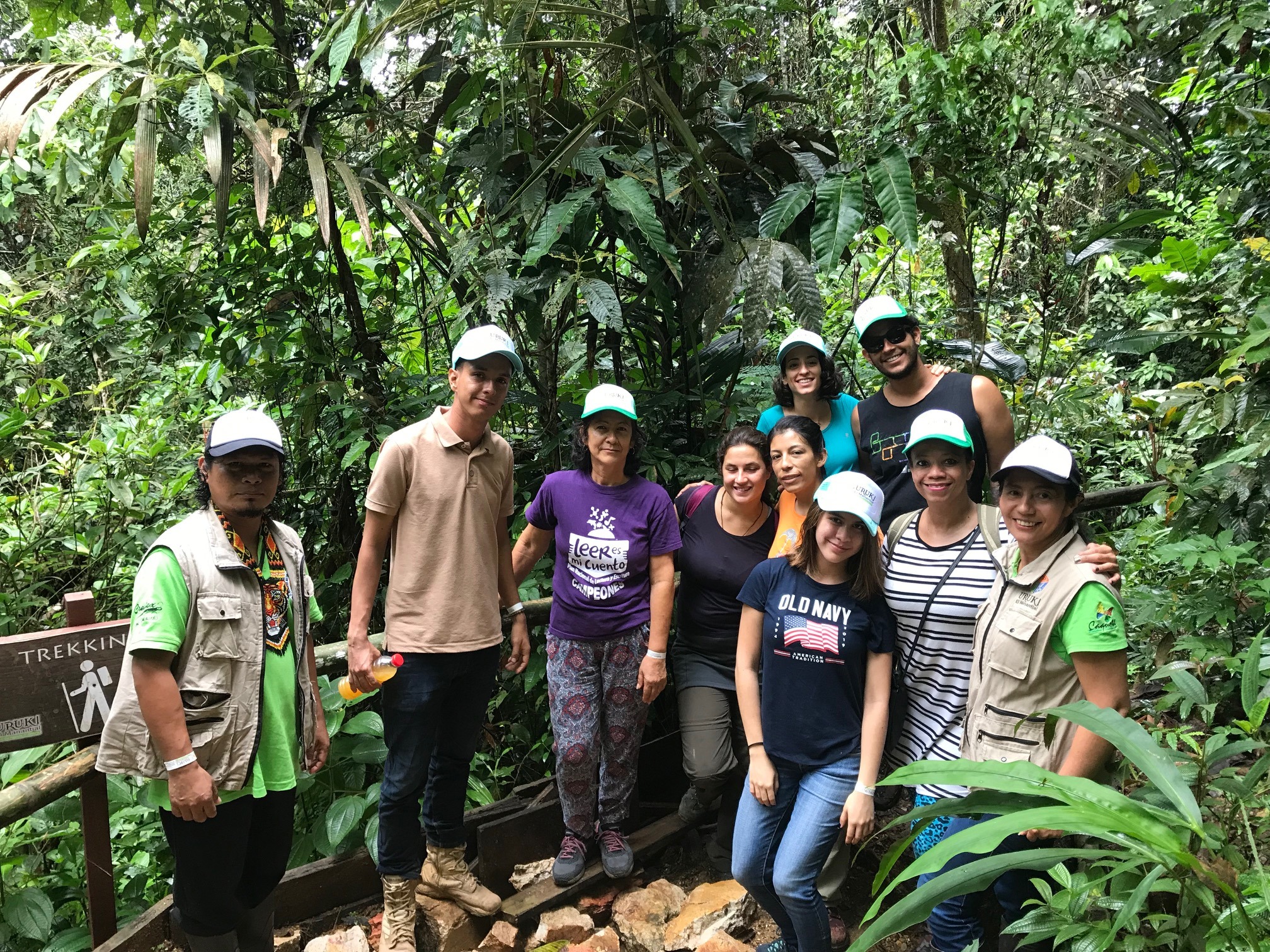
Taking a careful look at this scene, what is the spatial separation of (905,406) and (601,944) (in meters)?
1.93

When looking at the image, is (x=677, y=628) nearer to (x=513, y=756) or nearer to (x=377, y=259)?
(x=513, y=756)

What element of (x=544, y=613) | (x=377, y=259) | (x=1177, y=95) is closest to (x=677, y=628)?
(x=544, y=613)

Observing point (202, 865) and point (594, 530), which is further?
point (594, 530)

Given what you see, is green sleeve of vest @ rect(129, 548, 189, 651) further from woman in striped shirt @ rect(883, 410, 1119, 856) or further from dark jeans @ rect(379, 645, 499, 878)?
woman in striped shirt @ rect(883, 410, 1119, 856)

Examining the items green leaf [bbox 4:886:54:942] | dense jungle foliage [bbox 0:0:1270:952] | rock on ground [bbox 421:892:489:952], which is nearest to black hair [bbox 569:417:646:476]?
dense jungle foliage [bbox 0:0:1270:952]

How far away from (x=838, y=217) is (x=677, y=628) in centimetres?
151

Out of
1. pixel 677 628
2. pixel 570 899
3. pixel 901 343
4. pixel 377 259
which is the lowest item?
pixel 570 899

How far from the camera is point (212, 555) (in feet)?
6.47

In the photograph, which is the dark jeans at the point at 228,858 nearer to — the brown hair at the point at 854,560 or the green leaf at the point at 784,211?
the brown hair at the point at 854,560

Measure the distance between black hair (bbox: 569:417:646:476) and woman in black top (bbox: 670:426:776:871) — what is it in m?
0.27

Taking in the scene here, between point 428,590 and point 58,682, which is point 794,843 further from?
point 58,682

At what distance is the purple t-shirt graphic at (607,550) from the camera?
9.09 feet

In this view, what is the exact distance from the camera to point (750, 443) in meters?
2.71

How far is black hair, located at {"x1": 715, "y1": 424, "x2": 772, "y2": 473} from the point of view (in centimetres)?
271
